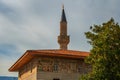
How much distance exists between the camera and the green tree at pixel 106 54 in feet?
49.4

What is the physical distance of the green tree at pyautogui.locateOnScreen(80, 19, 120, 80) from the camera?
15047 millimetres

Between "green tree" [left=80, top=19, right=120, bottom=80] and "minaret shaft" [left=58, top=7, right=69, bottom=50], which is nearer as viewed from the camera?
"green tree" [left=80, top=19, right=120, bottom=80]

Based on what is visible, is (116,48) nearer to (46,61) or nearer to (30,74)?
(46,61)

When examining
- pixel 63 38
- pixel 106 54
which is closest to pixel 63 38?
pixel 63 38

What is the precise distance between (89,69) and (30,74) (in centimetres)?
433

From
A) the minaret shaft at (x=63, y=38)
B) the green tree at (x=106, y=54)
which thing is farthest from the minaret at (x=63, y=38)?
the green tree at (x=106, y=54)

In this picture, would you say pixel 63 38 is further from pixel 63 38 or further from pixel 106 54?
pixel 106 54

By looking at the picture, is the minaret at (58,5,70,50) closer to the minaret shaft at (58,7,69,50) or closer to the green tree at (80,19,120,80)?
the minaret shaft at (58,7,69,50)

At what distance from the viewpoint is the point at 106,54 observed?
1523cm

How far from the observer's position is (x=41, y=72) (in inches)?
870

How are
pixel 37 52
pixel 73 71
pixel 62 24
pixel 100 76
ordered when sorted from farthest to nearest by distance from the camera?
pixel 62 24
pixel 73 71
pixel 37 52
pixel 100 76

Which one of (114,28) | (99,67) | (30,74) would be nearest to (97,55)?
(99,67)

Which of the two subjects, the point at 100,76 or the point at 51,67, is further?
the point at 51,67

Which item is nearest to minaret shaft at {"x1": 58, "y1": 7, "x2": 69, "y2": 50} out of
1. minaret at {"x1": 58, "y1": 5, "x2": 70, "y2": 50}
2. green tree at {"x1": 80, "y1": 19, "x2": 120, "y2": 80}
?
minaret at {"x1": 58, "y1": 5, "x2": 70, "y2": 50}
